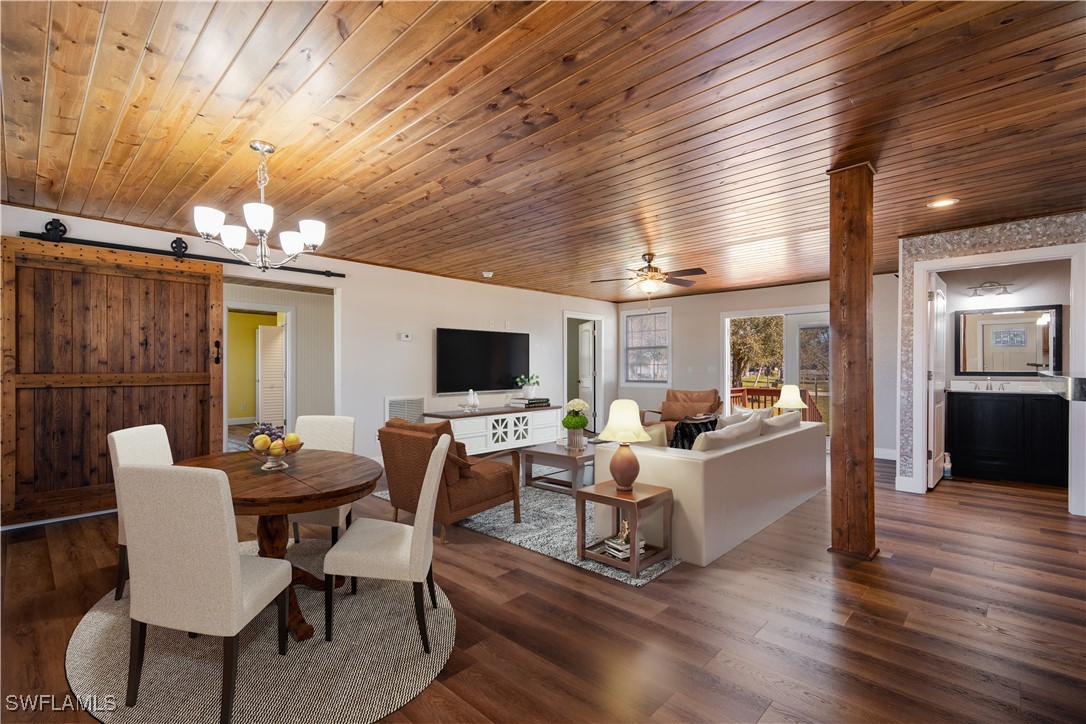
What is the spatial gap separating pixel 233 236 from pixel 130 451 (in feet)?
4.37

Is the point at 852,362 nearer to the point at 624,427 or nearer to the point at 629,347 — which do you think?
the point at 624,427

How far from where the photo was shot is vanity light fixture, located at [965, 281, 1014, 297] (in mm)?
5660

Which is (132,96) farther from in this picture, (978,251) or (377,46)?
(978,251)

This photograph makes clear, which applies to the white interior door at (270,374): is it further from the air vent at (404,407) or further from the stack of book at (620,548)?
the stack of book at (620,548)

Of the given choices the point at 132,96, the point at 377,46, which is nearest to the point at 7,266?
the point at 132,96

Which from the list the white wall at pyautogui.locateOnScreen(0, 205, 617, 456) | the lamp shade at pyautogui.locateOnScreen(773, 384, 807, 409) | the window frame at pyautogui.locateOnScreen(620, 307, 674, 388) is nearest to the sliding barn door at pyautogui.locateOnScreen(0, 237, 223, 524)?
the white wall at pyautogui.locateOnScreen(0, 205, 617, 456)

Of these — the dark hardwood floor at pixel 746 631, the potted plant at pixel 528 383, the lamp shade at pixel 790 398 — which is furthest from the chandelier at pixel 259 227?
the lamp shade at pixel 790 398

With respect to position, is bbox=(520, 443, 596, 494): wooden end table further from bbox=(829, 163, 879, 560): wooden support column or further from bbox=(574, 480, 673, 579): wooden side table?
bbox=(829, 163, 879, 560): wooden support column

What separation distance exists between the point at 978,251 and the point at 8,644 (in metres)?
7.34

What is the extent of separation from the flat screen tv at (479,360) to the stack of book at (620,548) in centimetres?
406

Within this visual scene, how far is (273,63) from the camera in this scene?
6.80 ft

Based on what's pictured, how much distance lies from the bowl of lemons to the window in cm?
722

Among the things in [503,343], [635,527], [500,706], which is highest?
[503,343]

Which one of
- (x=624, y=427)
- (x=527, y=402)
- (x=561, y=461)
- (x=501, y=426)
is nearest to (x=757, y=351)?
(x=527, y=402)
